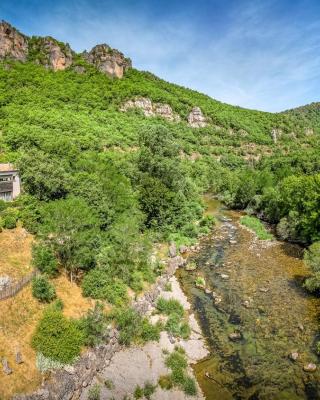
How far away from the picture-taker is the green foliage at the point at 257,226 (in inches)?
2321

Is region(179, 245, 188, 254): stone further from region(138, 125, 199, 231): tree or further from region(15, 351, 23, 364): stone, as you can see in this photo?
region(15, 351, 23, 364): stone

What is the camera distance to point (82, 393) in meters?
24.0

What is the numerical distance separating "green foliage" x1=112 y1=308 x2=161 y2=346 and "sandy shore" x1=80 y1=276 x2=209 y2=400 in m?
0.65

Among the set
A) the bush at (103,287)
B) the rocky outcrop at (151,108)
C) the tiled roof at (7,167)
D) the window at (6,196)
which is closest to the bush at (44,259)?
the bush at (103,287)

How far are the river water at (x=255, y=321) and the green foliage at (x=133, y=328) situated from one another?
489 centimetres

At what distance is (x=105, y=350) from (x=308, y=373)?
1558 cm

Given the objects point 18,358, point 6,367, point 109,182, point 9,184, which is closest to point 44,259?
point 18,358

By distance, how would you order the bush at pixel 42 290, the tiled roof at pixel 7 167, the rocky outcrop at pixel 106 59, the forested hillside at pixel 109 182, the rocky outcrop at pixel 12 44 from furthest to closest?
the rocky outcrop at pixel 106 59
the rocky outcrop at pixel 12 44
the tiled roof at pixel 7 167
the forested hillside at pixel 109 182
the bush at pixel 42 290

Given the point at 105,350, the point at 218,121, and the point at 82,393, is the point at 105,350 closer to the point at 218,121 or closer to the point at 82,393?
the point at 82,393

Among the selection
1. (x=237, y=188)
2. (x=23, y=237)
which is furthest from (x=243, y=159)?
(x=23, y=237)

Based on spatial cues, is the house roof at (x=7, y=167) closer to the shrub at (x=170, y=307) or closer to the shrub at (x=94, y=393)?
the shrub at (x=170, y=307)

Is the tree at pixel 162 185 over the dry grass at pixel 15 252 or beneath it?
over

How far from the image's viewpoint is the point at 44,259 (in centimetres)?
3409

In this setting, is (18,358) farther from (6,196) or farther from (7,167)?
(7,167)
